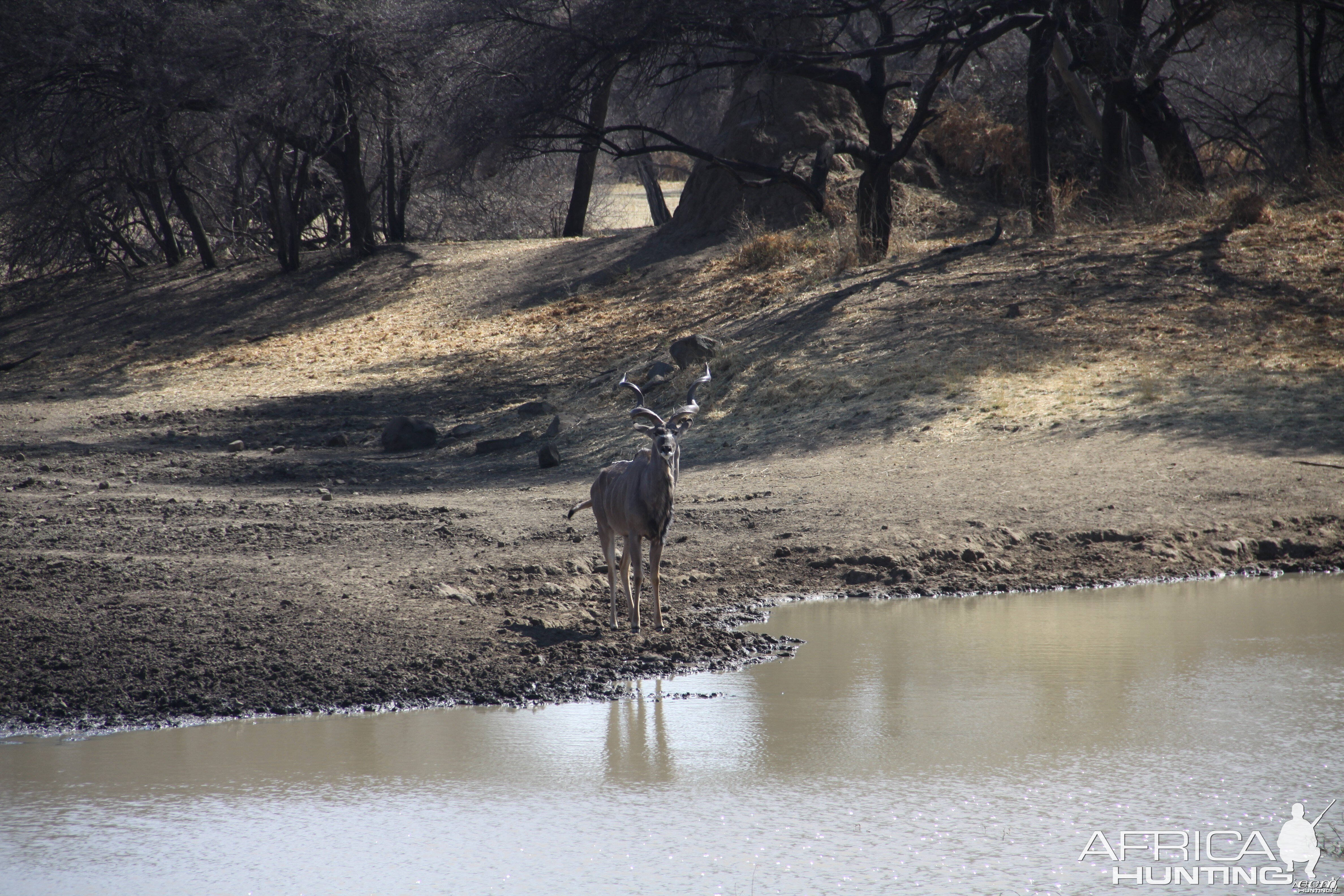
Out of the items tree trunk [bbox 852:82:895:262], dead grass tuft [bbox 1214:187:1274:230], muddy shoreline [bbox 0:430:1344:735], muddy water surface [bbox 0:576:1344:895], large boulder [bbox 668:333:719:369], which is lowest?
muddy water surface [bbox 0:576:1344:895]

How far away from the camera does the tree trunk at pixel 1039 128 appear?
1906 cm

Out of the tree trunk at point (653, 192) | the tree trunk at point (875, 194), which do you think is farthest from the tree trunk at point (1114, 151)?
the tree trunk at point (653, 192)

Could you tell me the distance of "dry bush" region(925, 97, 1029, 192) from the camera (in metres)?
24.2

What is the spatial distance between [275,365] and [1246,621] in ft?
60.7

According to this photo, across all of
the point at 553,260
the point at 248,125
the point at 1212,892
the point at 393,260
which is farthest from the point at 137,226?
the point at 1212,892

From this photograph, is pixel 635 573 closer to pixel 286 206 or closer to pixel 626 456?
pixel 626 456

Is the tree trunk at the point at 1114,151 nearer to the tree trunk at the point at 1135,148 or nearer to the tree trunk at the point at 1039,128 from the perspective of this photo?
the tree trunk at the point at 1135,148

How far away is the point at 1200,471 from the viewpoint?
37.2 ft

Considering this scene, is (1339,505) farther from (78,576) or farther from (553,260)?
(553,260)

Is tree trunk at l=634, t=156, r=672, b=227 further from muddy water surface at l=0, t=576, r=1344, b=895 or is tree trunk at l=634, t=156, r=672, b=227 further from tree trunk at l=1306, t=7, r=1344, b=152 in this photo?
muddy water surface at l=0, t=576, r=1344, b=895

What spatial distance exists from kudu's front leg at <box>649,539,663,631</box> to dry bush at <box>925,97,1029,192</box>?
18.4 metres

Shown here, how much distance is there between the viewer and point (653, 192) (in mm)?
39312

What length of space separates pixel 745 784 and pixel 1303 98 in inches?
852

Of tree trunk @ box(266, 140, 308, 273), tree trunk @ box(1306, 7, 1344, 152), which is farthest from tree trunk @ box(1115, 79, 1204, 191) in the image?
tree trunk @ box(266, 140, 308, 273)
